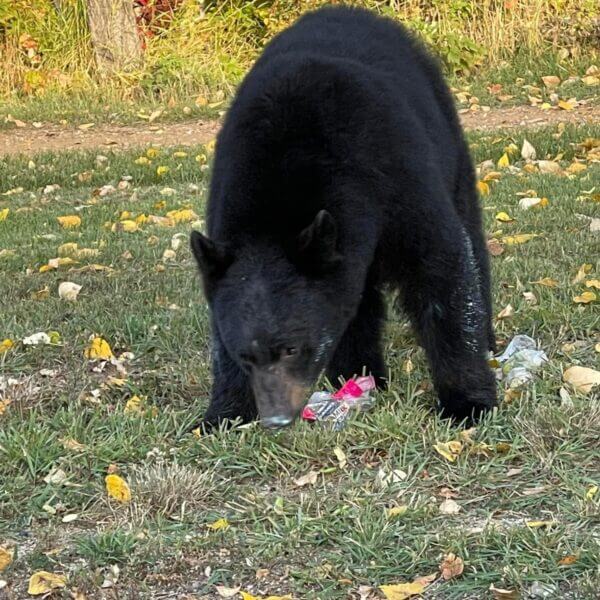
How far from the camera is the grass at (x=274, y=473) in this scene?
10.2 feet

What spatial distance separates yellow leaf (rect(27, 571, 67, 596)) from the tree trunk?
10720 mm

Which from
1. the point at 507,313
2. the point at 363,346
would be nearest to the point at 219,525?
the point at 363,346

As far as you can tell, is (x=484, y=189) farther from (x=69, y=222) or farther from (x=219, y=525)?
(x=219, y=525)

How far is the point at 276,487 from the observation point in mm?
3680

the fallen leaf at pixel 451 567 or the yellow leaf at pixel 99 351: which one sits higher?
the fallen leaf at pixel 451 567

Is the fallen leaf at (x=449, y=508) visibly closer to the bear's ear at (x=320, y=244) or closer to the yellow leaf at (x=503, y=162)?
the bear's ear at (x=320, y=244)

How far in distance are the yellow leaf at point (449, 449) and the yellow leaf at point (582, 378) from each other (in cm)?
65

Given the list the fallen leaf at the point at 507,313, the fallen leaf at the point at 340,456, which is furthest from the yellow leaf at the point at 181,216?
the fallen leaf at the point at 340,456

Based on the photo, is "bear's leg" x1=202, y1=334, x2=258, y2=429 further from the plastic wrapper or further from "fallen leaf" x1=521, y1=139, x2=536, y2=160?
"fallen leaf" x1=521, y1=139, x2=536, y2=160

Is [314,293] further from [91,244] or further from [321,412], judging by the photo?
[91,244]

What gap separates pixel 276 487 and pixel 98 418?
0.91 meters

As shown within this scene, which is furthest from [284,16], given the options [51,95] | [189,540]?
[189,540]

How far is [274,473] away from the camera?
377 cm

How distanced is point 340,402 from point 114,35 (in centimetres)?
1000
